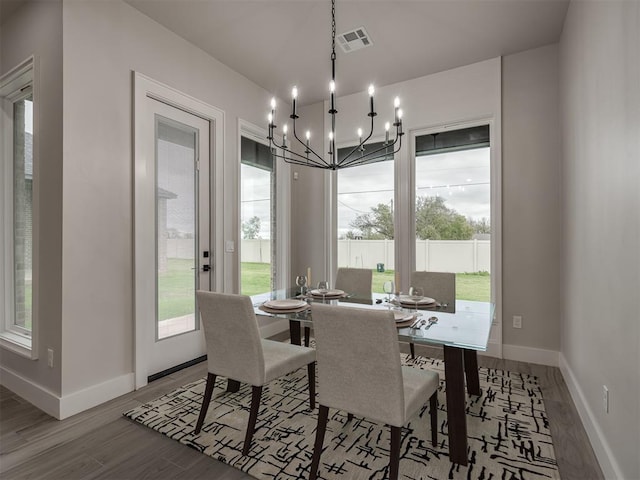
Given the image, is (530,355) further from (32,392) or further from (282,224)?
(32,392)

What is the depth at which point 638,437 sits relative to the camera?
4.42ft

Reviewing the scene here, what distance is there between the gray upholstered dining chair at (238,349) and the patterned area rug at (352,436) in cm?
16

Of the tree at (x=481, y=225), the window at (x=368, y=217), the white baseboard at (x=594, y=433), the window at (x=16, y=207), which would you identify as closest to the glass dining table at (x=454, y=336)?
the white baseboard at (x=594, y=433)

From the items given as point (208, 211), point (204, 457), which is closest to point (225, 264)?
point (208, 211)

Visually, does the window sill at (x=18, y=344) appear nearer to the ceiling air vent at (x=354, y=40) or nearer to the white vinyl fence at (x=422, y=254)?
the white vinyl fence at (x=422, y=254)

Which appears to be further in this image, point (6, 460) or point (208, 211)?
point (208, 211)

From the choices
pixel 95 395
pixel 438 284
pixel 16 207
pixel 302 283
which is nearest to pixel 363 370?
pixel 302 283

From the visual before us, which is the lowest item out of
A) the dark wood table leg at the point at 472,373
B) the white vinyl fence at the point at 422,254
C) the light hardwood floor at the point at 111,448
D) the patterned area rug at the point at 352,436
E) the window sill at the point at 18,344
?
the light hardwood floor at the point at 111,448

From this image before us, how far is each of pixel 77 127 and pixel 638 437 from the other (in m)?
3.44

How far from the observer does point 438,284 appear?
2992 millimetres

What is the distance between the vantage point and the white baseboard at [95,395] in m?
2.30

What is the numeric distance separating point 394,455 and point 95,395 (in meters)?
2.14

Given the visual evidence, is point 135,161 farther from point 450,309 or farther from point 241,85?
point 450,309

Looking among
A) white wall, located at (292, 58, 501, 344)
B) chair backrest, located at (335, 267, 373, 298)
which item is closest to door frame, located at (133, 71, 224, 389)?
chair backrest, located at (335, 267, 373, 298)
